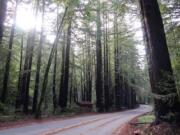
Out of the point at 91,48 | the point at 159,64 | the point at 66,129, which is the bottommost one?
the point at 66,129

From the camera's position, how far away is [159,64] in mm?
7594

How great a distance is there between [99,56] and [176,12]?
22035mm

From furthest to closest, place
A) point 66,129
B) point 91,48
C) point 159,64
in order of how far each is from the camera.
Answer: point 91,48 < point 66,129 < point 159,64

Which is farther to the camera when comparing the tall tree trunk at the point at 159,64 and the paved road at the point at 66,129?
the paved road at the point at 66,129

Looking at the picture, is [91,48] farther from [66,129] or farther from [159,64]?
[159,64]

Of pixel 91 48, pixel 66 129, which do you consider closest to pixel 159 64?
pixel 66 129

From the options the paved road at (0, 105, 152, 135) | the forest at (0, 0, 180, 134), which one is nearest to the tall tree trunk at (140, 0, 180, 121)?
the forest at (0, 0, 180, 134)

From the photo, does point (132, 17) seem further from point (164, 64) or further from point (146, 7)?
point (164, 64)

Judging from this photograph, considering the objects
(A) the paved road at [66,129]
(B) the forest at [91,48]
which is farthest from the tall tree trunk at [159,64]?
(A) the paved road at [66,129]

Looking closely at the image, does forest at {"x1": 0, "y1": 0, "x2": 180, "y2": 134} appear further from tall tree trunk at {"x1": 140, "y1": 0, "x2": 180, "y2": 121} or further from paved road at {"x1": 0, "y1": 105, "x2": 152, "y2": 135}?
paved road at {"x1": 0, "y1": 105, "x2": 152, "y2": 135}

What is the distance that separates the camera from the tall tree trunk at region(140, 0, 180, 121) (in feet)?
23.1

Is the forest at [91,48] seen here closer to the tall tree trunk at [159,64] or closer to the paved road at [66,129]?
the tall tree trunk at [159,64]

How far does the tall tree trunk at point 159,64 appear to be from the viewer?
7043 millimetres

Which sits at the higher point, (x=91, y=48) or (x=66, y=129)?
(x=91, y=48)
